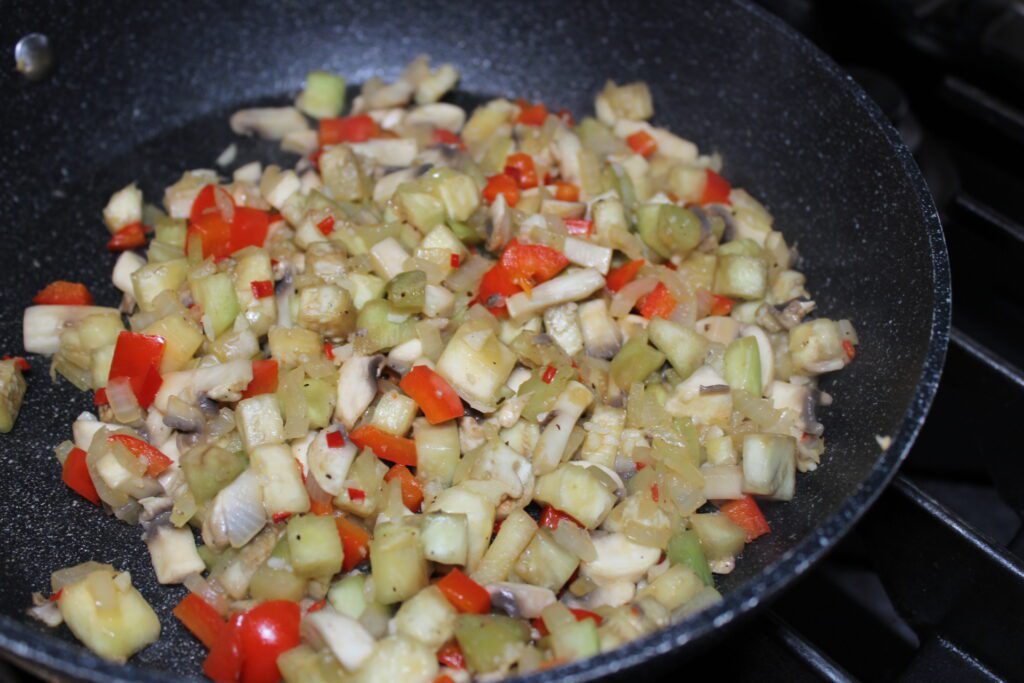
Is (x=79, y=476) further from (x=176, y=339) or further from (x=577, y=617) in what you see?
(x=577, y=617)

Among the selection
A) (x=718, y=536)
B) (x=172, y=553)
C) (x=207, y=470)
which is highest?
(x=718, y=536)

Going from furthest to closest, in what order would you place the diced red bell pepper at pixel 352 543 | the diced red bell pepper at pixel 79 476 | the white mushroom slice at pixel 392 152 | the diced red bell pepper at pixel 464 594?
the white mushroom slice at pixel 392 152 → the diced red bell pepper at pixel 79 476 → the diced red bell pepper at pixel 352 543 → the diced red bell pepper at pixel 464 594

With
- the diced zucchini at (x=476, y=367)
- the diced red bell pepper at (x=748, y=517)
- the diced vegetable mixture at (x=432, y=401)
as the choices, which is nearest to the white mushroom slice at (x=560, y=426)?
the diced vegetable mixture at (x=432, y=401)

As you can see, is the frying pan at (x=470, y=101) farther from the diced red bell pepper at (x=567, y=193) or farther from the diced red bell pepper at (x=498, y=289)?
the diced red bell pepper at (x=498, y=289)

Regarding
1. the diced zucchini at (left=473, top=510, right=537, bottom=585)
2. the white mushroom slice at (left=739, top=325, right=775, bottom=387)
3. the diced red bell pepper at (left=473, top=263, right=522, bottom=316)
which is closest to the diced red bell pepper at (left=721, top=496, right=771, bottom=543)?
the white mushroom slice at (left=739, top=325, right=775, bottom=387)

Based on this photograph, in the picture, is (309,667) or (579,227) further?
(579,227)

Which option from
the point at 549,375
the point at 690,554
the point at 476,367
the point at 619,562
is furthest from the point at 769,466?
the point at 476,367

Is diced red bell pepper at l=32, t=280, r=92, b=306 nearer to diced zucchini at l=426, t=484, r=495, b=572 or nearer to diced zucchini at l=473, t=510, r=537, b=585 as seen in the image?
diced zucchini at l=426, t=484, r=495, b=572
